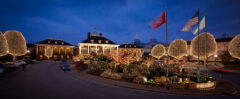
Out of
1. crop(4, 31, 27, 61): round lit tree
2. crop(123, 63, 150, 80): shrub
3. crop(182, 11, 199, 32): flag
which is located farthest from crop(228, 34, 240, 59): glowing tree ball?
crop(4, 31, 27, 61): round lit tree

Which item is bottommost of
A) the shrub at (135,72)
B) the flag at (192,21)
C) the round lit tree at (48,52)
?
the shrub at (135,72)

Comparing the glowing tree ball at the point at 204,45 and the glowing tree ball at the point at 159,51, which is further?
the glowing tree ball at the point at 159,51

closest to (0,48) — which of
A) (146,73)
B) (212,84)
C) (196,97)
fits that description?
(146,73)

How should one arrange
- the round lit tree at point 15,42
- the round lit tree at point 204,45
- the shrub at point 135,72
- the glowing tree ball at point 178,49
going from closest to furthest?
1. the shrub at point 135,72
2. the round lit tree at point 204,45
3. the round lit tree at point 15,42
4. the glowing tree ball at point 178,49

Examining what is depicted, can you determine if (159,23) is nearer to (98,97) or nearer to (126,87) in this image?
(126,87)

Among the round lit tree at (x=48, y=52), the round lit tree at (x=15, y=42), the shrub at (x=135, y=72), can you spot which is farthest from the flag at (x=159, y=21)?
the round lit tree at (x=48, y=52)

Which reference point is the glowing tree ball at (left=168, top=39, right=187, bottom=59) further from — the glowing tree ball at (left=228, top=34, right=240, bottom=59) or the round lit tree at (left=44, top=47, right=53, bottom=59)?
the round lit tree at (left=44, top=47, right=53, bottom=59)

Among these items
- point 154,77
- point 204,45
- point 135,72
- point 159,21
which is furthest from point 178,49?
point 159,21

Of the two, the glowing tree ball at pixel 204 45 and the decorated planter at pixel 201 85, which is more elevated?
the glowing tree ball at pixel 204 45

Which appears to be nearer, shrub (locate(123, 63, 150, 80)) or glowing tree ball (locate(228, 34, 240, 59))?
shrub (locate(123, 63, 150, 80))

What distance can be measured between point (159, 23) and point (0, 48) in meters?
18.0

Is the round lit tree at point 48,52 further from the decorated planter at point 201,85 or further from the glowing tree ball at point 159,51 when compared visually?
the decorated planter at point 201,85

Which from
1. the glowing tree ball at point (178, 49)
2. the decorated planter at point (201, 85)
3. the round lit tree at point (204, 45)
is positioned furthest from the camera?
the glowing tree ball at point (178, 49)

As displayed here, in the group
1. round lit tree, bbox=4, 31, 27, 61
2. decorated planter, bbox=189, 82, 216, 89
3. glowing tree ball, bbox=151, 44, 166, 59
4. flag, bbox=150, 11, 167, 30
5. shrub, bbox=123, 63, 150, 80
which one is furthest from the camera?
glowing tree ball, bbox=151, 44, 166, 59
